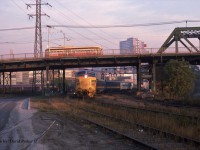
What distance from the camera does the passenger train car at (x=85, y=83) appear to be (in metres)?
55.6

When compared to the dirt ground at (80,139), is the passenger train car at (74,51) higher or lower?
higher

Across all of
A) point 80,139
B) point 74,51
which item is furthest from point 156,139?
point 74,51

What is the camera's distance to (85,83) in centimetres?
5547

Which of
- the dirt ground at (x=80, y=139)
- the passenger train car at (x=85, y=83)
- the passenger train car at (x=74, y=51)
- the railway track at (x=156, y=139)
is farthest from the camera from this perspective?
the passenger train car at (x=74, y=51)

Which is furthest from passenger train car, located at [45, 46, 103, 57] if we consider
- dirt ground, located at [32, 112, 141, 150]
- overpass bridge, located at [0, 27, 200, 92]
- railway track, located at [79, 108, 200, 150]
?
railway track, located at [79, 108, 200, 150]

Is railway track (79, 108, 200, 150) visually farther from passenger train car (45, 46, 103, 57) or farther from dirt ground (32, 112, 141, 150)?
passenger train car (45, 46, 103, 57)

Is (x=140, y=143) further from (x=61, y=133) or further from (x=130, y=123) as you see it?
(x=130, y=123)

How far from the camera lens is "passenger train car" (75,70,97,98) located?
55.6m

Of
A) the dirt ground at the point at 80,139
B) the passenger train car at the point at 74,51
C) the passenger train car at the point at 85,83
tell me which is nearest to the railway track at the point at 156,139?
the dirt ground at the point at 80,139

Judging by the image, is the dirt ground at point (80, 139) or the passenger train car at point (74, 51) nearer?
the dirt ground at point (80, 139)

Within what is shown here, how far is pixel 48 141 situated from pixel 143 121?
8.05 metres

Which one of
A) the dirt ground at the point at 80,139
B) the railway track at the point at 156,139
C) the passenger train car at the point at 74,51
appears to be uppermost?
the passenger train car at the point at 74,51

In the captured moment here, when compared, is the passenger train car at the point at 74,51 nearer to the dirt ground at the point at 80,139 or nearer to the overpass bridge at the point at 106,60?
the overpass bridge at the point at 106,60

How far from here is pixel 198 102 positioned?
128 feet
